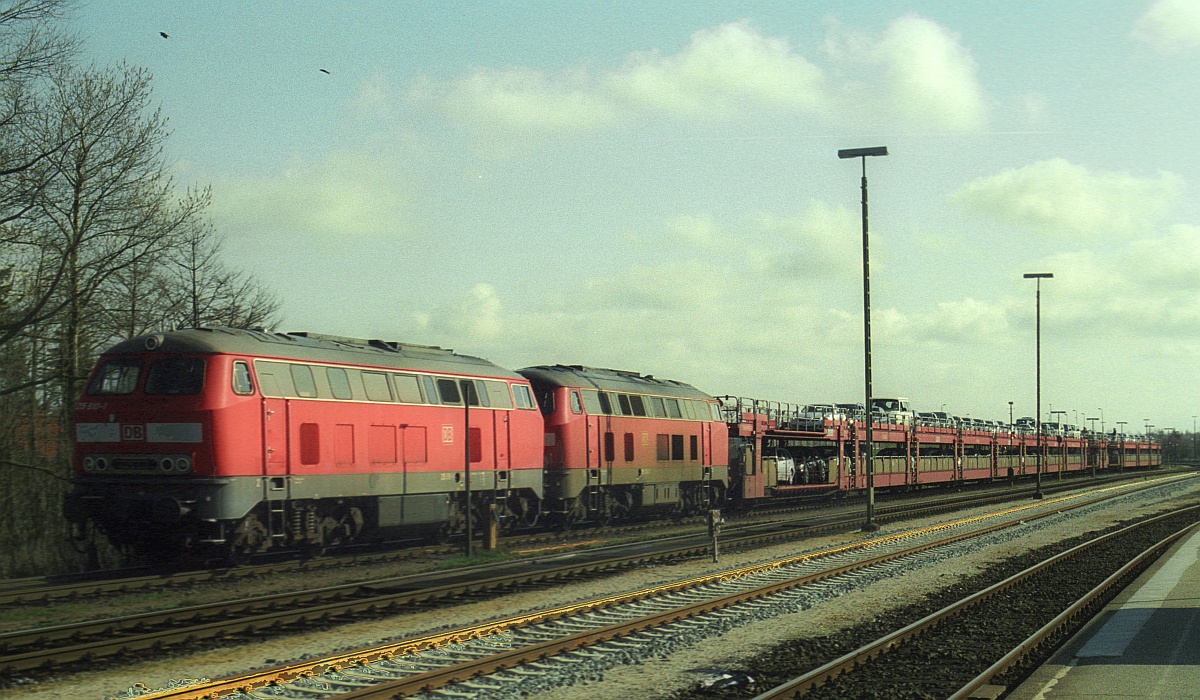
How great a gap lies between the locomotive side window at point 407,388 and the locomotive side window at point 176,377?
498 centimetres

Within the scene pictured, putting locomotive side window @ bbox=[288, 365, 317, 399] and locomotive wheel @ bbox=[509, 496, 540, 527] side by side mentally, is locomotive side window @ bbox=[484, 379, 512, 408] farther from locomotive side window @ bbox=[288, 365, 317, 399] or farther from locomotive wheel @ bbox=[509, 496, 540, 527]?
locomotive side window @ bbox=[288, 365, 317, 399]

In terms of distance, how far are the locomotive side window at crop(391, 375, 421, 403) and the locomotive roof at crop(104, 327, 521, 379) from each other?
26 centimetres

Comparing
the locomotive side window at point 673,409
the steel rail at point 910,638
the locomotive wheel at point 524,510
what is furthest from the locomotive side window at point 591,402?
the steel rail at point 910,638

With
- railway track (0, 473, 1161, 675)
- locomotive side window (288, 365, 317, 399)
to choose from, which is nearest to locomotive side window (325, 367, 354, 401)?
locomotive side window (288, 365, 317, 399)

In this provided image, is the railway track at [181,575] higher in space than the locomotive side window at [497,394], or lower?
lower

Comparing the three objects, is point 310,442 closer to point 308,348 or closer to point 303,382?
point 303,382

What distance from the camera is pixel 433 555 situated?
77.3 ft

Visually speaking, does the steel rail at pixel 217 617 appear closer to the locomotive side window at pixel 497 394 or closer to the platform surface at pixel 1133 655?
the locomotive side window at pixel 497 394

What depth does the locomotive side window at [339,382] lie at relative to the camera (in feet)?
71.7

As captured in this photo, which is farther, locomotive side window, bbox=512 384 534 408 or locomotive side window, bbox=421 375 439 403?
locomotive side window, bbox=512 384 534 408

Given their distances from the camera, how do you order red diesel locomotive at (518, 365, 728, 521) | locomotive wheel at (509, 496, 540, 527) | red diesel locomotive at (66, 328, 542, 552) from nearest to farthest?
1. red diesel locomotive at (66, 328, 542, 552)
2. locomotive wheel at (509, 496, 540, 527)
3. red diesel locomotive at (518, 365, 728, 521)

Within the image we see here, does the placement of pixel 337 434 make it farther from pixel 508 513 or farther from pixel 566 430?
pixel 566 430

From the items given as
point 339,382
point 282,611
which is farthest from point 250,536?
point 282,611

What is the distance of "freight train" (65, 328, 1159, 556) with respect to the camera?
62.7ft
